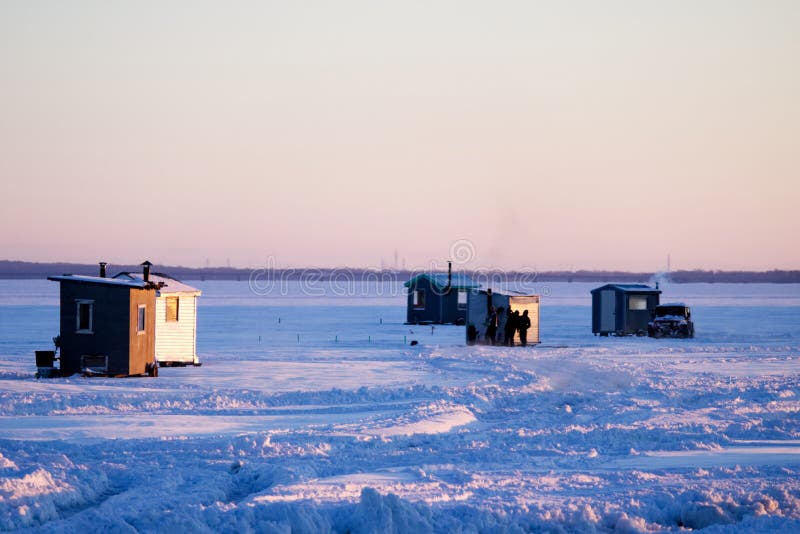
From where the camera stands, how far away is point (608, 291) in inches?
1937

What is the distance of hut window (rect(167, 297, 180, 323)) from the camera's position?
31616mm

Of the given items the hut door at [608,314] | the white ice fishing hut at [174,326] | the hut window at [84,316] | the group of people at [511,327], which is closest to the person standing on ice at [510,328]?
the group of people at [511,327]

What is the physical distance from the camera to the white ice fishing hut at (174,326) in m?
31.5

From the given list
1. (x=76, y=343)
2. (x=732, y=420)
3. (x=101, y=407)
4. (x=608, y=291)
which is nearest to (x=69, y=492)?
(x=101, y=407)

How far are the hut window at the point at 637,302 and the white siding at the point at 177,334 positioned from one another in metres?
24.4

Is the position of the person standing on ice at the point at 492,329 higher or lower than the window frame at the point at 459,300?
lower

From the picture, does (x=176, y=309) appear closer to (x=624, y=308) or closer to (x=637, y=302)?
(x=624, y=308)

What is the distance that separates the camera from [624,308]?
49219 millimetres

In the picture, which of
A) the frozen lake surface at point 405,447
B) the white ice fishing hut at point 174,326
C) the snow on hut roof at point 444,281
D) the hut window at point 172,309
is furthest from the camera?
the snow on hut roof at point 444,281

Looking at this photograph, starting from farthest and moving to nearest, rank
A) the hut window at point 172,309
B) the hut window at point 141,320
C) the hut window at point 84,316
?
the hut window at point 172,309 < the hut window at point 141,320 < the hut window at point 84,316

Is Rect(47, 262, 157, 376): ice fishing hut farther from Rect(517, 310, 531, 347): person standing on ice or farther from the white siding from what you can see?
Rect(517, 310, 531, 347): person standing on ice

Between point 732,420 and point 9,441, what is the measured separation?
12.9m

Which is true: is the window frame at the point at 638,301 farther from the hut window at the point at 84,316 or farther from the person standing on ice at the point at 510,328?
the hut window at the point at 84,316

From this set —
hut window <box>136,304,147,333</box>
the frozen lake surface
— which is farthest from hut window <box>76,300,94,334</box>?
the frozen lake surface
